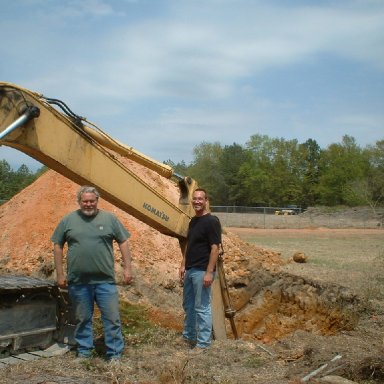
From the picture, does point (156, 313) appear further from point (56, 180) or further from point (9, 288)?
point (56, 180)

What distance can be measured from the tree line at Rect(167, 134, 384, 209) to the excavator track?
6547cm

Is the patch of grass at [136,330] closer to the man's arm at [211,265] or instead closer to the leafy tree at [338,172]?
the man's arm at [211,265]

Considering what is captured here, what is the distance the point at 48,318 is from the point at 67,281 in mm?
635

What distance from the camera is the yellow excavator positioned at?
17.5ft

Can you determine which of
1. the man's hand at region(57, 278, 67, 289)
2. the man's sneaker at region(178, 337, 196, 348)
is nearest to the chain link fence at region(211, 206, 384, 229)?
the man's sneaker at region(178, 337, 196, 348)

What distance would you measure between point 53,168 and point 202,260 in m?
1.85

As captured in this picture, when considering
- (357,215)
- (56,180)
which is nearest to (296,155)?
(357,215)

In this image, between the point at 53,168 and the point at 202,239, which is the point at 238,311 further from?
the point at 53,168

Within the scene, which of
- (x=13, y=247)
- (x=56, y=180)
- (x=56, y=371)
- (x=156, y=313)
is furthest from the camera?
(x=56, y=180)

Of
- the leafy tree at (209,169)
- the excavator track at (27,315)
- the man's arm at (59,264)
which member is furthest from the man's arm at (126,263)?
the leafy tree at (209,169)

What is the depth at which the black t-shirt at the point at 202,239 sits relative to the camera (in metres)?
6.17

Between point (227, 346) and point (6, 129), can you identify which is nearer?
point (6, 129)

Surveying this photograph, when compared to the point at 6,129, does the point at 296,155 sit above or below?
above

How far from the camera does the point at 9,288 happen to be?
5.38 m
